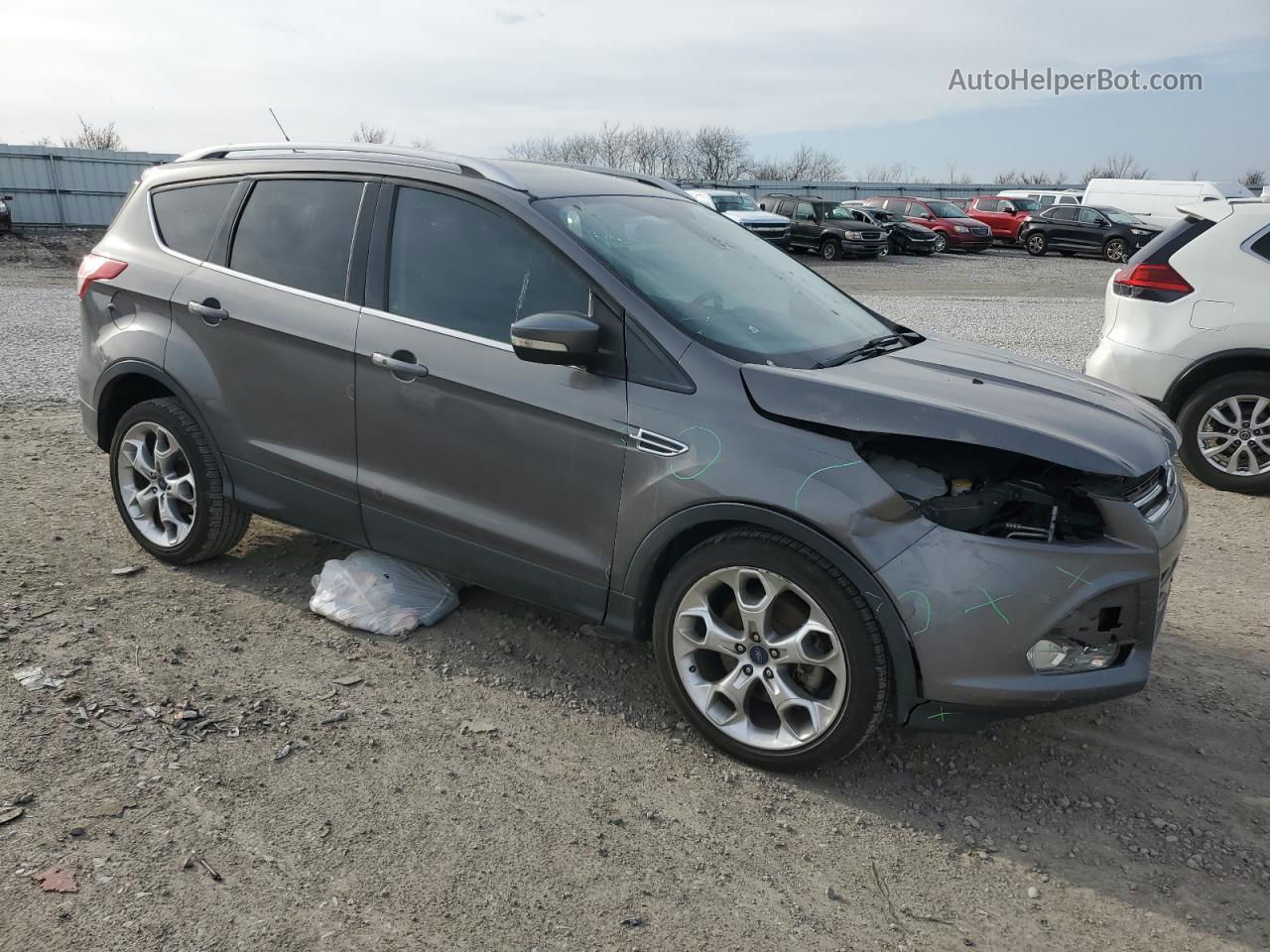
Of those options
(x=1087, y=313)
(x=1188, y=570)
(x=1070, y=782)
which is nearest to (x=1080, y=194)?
(x=1087, y=313)

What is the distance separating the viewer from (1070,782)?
3.30 m

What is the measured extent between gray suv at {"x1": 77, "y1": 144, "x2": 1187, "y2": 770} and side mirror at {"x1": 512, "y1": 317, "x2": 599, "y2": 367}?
0.04ft

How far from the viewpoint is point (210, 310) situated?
4246 millimetres

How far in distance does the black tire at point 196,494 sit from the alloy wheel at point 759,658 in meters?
2.29

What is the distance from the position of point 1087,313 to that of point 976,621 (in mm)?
15489

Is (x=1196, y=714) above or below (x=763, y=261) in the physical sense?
below

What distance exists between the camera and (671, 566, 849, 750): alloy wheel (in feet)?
10.2

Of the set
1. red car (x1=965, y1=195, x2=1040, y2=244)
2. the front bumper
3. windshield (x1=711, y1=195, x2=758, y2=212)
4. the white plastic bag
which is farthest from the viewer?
red car (x1=965, y1=195, x2=1040, y2=244)

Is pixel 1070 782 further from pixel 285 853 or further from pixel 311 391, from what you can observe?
pixel 311 391

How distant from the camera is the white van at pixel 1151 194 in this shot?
1286 inches

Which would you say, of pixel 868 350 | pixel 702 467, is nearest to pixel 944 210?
pixel 868 350

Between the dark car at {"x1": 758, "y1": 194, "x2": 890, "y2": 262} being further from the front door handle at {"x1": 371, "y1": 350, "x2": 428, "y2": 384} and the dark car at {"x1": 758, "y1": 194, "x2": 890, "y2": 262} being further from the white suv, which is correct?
the front door handle at {"x1": 371, "y1": 350, "x2": 428, "y2": 384}

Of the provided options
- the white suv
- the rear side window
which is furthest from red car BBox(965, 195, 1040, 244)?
the rear side window

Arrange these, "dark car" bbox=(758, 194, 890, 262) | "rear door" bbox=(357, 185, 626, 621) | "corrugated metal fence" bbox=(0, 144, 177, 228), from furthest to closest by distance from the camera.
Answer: "dark car" bbox=(758, 194, 890, 262), "corrugated metal fence" bbox=(0, 144, 177, 228), "rear door" bbox=(357, 185, 626, 621)
